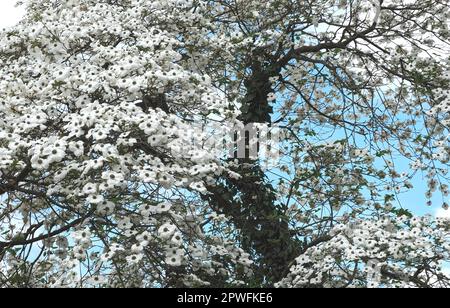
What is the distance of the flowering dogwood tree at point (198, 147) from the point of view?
5.34 metres

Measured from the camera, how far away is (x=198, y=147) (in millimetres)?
5605

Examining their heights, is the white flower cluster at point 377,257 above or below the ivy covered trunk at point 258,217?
below

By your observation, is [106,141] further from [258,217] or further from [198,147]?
[258,217]

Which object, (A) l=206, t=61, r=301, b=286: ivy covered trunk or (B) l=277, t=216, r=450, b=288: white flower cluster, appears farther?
(A) l=206, t=61, r=301, b=286: ivy covered trunk

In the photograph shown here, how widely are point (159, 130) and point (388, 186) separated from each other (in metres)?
3.92

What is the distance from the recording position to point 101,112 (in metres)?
5.26

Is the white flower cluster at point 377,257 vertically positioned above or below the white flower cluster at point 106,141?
below

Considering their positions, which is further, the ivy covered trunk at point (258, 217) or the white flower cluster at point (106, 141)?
the ivy covered trunk at point (258, 217)

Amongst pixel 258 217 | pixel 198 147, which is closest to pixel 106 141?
pixel 198 147

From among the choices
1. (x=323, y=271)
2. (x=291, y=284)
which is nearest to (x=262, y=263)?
(x=291, y=284)

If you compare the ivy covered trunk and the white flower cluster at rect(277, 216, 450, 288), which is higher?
the ivy covered trunk

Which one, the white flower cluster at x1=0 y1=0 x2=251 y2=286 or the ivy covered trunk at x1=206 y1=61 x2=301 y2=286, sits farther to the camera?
the ivy covered trunk at x1=206 y1=61 x2=301 y2=286

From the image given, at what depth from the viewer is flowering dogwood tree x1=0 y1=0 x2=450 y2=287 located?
5340mm
